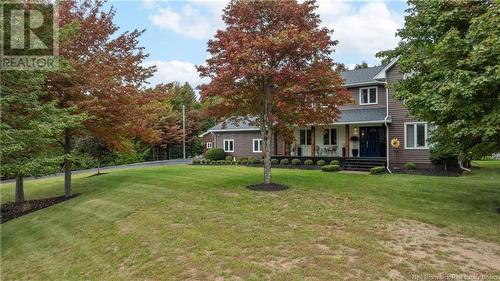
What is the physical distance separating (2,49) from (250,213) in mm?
7809

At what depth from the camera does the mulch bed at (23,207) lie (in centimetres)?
1291

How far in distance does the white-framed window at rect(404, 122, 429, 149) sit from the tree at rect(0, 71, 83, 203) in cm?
1715

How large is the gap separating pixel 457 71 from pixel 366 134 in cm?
1560

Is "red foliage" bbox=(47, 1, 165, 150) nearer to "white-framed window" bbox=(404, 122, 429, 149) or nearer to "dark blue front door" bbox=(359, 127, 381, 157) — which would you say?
"dark blue front door" bbox=(359, 127, 381, 157)

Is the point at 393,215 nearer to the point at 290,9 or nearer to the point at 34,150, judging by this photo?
the point at 290,9

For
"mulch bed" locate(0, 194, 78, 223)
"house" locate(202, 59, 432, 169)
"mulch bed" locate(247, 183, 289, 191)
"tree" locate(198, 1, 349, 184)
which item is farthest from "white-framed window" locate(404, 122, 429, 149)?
"mulch bed" locate(0, 194, 78, 223)

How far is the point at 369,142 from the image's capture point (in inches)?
907

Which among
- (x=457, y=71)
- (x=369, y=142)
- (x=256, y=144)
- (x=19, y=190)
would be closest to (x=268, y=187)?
(x=457, y=71)

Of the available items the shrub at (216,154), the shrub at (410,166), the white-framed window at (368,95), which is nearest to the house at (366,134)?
the white-framed window at (368,95)

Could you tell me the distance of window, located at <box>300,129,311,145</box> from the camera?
85.1ft

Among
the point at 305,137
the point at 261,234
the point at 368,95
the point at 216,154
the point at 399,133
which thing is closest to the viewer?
the point at 261,234

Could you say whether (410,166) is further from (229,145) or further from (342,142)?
(229,145)

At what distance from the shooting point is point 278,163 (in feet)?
82.0

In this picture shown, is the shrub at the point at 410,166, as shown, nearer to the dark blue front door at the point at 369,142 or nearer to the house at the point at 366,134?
the house at the point at 366,134
